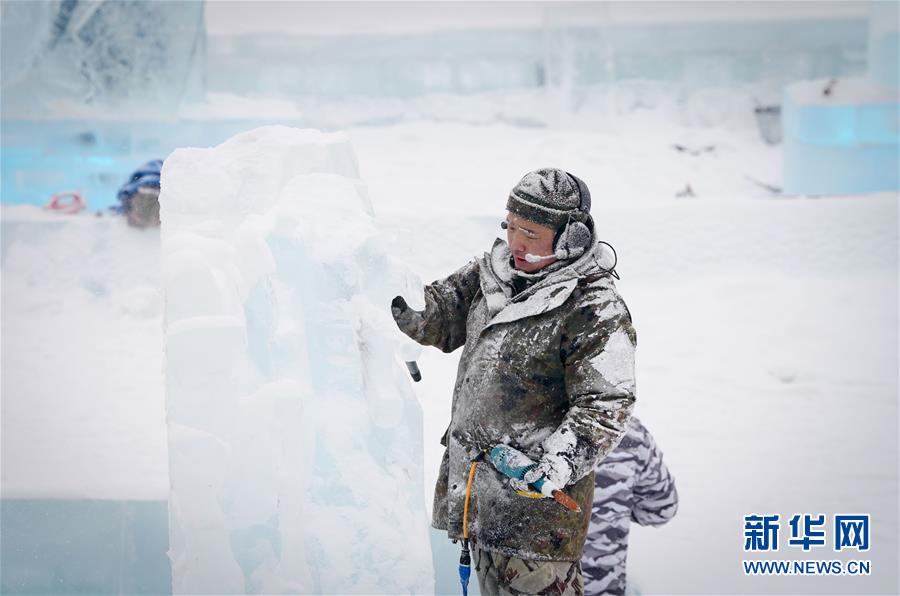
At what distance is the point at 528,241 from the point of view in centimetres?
216

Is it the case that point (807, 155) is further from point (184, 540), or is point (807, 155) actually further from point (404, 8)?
point (184, 540)

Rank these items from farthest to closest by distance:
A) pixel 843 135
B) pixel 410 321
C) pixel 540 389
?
pixel 843 135 < pixel 410 321 < pixel 540 389

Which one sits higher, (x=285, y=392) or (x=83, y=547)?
(x=285, y=392)

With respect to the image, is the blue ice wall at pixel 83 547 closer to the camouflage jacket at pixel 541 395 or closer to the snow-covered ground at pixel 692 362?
the snow-covered ground at pixel 692 362

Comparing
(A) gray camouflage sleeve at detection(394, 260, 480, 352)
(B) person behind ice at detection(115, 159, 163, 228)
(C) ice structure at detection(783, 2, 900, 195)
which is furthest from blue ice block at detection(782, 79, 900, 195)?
(A) gray camouflage sleeve at detection(394, 260, 480, 352)

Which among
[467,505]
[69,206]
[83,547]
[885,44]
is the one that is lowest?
[69,206]

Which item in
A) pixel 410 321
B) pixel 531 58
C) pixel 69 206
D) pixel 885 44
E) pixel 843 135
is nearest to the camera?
pixel 410 321

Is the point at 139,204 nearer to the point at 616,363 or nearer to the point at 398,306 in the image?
the point at 398,306

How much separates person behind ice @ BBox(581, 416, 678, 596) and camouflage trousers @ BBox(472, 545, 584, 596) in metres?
0.44

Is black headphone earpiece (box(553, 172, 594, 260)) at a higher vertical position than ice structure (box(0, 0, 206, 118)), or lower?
higher

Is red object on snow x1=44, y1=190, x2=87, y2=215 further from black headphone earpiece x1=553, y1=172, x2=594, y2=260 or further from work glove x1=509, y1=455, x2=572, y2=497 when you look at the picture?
work glove x1=509, y1=455, x2=572, y2=497

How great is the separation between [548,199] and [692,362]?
5.06 m

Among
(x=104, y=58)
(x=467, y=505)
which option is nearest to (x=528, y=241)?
(x=467, y=505)

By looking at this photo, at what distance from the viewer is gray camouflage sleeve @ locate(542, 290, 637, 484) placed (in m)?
1.99
